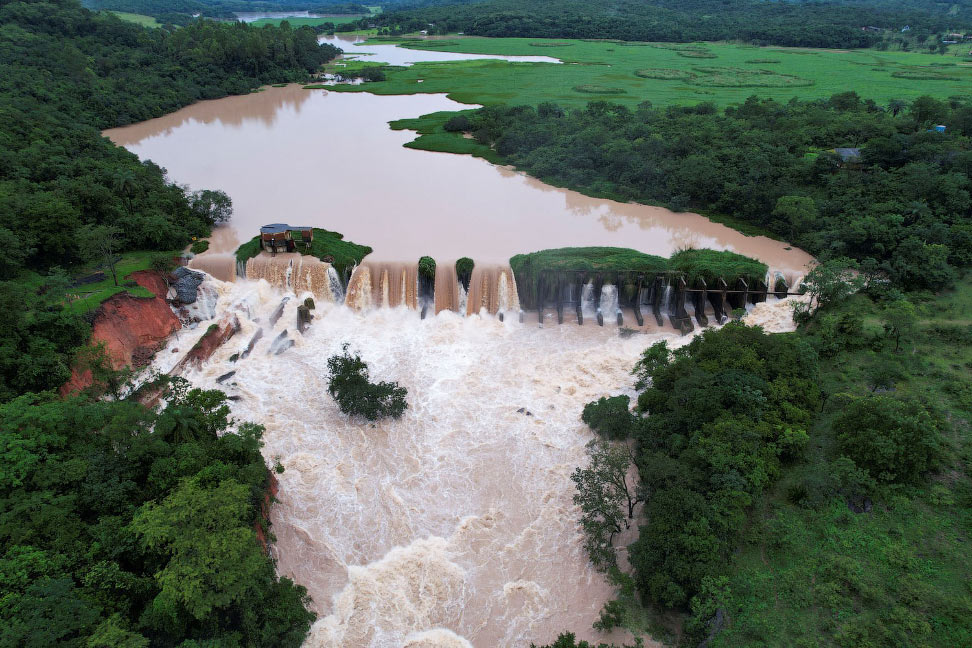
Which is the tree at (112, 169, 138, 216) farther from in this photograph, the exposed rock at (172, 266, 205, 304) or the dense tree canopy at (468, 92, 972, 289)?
the dense tree canopy at (468, 92, 972, 289)

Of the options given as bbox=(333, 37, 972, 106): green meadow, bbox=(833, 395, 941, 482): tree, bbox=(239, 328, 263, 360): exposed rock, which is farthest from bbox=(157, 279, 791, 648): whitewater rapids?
bbox=(333, 37, 972, 106): green meadow

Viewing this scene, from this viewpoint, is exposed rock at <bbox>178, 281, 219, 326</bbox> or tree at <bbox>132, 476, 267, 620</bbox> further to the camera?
exposed rock at <bbox>178, 281, 219, 326</bbox>

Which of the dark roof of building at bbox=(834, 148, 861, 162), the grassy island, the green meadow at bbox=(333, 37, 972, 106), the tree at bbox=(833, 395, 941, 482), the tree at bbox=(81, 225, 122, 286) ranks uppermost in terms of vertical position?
the green meadow at bbox=(333, 37, 972, 106)

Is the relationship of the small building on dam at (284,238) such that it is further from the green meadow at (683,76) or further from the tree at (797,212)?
the green meadow at (683,76)

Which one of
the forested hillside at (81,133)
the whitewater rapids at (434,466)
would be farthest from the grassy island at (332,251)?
the forested hillside at (81,133)

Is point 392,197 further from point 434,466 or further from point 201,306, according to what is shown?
point 434,466

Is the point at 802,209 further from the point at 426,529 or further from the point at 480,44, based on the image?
the point at 480,44

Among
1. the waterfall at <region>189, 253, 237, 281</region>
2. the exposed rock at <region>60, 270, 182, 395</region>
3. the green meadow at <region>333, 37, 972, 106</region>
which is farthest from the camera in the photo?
the green meadow at <region>333, 37, 972, 106</region>
